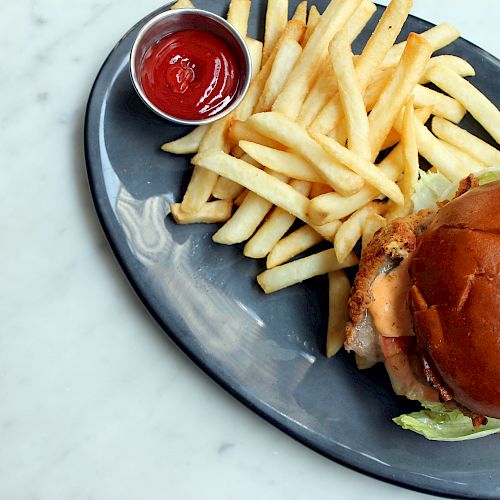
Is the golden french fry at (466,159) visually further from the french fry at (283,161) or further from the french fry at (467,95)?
the french fry at (283,161)

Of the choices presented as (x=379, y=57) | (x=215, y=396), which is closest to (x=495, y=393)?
(x=215, y=396)

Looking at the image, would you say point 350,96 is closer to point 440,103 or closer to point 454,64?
point 440,103

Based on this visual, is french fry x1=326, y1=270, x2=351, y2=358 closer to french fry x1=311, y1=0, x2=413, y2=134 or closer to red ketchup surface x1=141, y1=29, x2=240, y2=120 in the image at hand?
french fry x1=311, y1=0, x2=413, y2=134

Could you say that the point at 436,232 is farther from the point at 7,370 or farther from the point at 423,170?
the point at 7,370

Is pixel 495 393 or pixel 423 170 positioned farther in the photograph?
pixel 423 170

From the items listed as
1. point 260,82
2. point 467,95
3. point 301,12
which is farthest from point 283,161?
point 467,95

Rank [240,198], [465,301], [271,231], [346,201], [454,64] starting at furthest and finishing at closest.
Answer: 1. [454,64]
2. [240,198]
3. [271,231]
4. [346,201]
5. [465,301]

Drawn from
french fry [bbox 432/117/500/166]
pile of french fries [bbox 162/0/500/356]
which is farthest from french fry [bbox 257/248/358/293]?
french fry [bbox 432/117/500/166]
